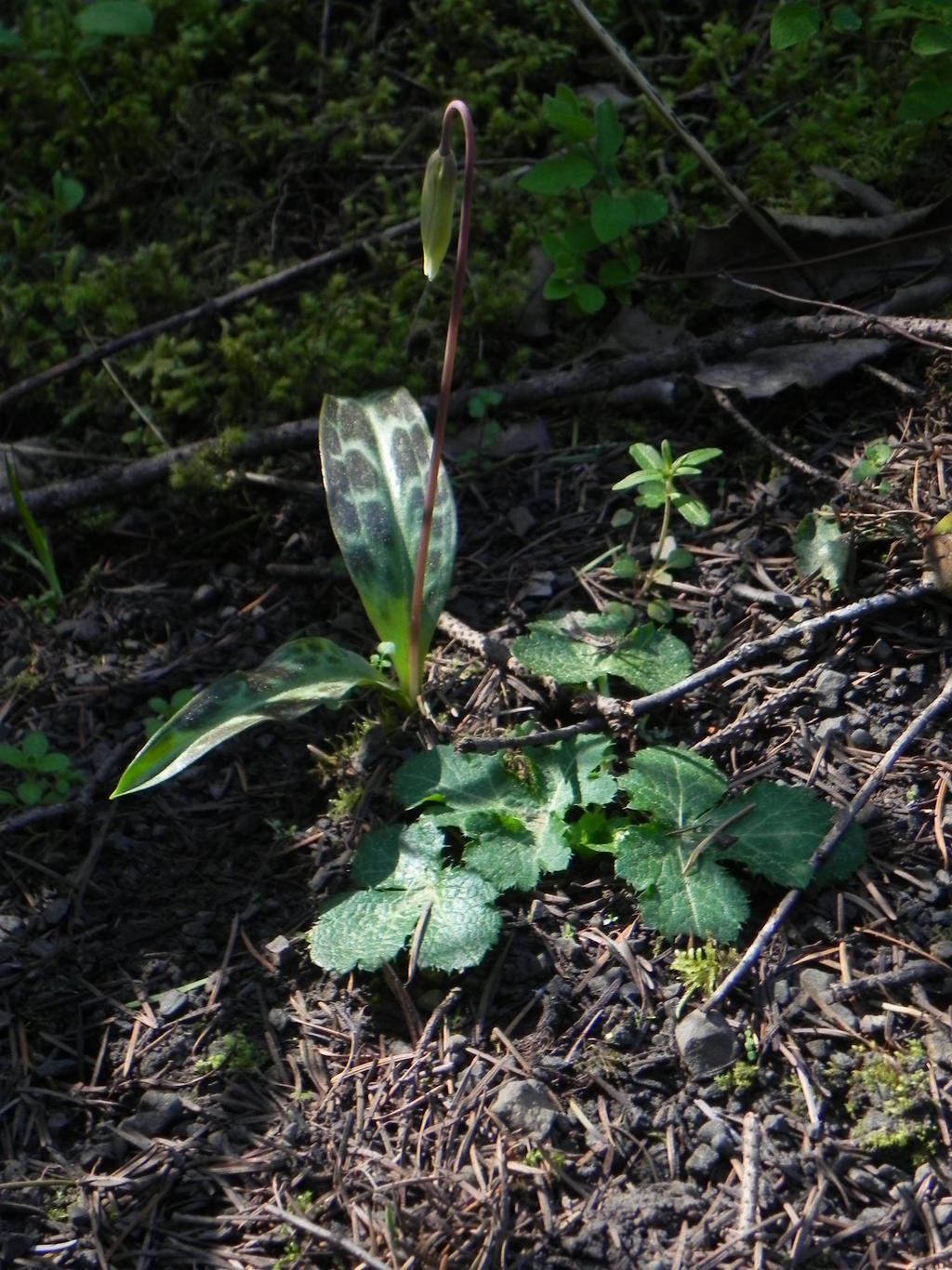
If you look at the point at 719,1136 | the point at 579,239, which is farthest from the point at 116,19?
the point at 719,1136

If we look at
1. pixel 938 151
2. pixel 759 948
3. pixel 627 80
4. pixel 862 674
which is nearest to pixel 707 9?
pixel 627 80

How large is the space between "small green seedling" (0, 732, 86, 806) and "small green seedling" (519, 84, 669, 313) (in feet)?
5.56

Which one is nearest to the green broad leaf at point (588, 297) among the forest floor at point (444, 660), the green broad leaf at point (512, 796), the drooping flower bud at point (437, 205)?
the forest floor at point (444, 660)

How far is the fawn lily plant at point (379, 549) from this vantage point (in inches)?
85.8

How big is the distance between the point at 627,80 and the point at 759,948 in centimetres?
280

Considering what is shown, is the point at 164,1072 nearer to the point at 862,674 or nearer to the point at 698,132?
the point at 862,674

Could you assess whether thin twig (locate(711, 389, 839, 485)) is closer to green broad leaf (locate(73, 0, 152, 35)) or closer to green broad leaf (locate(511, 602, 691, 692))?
green broad leaf (locate(511, 602, 691, 692))

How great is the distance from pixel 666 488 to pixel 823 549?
354mm

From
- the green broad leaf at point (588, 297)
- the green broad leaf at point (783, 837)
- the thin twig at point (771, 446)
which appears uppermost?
the green broad leaf at point (588, 297)

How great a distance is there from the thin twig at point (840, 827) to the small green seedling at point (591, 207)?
4.75 feet

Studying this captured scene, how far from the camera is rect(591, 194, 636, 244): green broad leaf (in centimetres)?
293

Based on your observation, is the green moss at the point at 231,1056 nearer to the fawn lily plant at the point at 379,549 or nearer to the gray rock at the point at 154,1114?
the gray rock at the point at 154,1114

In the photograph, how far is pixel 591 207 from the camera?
311 centimetres

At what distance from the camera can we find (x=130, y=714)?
8.62ft
